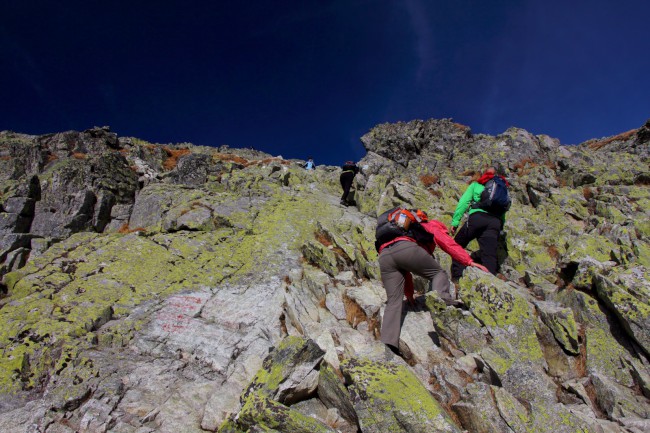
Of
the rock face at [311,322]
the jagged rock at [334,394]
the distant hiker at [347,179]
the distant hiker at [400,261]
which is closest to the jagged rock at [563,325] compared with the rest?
the rock face at [311,322]

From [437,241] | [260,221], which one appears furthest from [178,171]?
[437,241]

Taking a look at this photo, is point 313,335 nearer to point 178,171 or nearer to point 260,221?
point 260,221

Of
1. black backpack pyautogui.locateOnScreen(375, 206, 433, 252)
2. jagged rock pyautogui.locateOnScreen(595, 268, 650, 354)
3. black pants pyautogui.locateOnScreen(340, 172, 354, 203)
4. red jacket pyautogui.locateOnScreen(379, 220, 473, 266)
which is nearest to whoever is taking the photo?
jagged rock pyautogui.locateOnScreen(595, 268, 650, 354)

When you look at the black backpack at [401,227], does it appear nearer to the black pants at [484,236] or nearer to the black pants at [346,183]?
the black pants at [484,236]

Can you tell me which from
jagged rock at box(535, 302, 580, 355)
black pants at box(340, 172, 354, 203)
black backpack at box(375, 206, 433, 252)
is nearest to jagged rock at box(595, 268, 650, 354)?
jagged rock at box(535, 302, 580, 355)

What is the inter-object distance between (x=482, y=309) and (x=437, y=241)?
2324 millimetres

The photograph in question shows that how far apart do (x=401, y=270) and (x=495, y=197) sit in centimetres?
486

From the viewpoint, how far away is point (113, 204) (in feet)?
68.0

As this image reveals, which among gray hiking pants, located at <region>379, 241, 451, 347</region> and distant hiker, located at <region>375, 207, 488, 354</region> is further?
gray hiking pants, located at <region>379, 241, 451, 347</region>

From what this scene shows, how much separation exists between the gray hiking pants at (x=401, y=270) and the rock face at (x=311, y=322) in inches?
24.7

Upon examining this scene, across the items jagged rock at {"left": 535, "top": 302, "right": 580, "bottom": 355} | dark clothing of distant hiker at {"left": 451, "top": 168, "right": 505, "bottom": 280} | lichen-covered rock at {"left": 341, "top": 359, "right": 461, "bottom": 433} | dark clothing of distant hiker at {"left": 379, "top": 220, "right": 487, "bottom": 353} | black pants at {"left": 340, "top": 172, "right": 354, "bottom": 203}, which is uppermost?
black pants at {"left": 340, "top": 172, "right": 354, "bottom": 203}

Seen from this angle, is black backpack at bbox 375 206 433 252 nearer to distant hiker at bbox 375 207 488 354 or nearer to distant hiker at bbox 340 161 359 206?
distant hiker at bbox 375 207 488 354

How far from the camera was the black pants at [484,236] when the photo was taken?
35.6 ft

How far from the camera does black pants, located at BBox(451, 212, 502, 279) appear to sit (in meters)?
10.9
